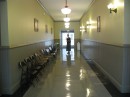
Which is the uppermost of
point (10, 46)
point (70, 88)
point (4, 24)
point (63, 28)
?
point (63, 28)

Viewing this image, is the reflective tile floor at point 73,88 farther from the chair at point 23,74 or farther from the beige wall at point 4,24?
the beige wall at point 4,24

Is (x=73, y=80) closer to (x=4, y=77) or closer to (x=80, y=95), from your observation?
(x=80, y=95)

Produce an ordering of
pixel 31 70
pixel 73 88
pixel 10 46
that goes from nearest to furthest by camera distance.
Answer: pixel 10 46 < pixel 73 88 < pixel 31 70

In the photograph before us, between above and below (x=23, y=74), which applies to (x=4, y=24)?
above

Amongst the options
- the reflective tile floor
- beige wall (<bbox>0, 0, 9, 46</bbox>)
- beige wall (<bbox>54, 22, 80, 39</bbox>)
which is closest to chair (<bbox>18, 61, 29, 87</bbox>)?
the reflective tile floor

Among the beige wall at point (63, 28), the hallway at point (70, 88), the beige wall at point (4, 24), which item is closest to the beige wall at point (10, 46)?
the beige wall at point (4, 24)

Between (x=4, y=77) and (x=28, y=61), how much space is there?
177 cm

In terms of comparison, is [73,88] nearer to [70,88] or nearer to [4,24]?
[70,88]

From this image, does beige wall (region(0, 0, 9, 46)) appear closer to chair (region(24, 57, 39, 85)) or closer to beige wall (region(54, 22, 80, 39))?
chair (region(24, 57, 39, 85))

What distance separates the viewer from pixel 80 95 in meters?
5.03

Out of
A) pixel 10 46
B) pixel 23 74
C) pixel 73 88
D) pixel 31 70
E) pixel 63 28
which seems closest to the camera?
pixel 10 46

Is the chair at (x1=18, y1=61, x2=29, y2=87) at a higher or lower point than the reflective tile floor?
higher

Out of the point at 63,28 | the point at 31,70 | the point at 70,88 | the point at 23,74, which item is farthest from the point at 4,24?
the point at 63,28

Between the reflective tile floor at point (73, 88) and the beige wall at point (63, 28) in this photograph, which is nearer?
the reflective tile floor at point (73, 88)
